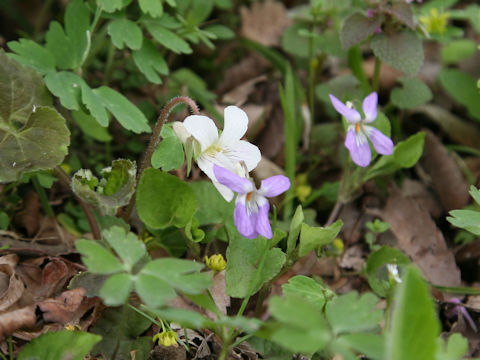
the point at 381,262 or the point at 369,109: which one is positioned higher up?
the point at 369,109

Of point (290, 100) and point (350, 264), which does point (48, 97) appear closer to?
point (290, 100)

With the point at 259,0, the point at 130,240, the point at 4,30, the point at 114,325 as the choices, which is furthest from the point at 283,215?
the point at 4,30

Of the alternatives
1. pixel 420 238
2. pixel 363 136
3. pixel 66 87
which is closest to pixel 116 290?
pixel 66 87

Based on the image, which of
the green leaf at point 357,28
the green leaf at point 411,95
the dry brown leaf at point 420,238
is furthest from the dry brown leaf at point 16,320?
the green leaf at point 411,95

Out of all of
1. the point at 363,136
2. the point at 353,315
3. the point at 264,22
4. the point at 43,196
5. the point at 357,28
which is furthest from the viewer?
the point at 264,22

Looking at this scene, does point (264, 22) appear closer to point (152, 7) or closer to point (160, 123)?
point (152, 7)

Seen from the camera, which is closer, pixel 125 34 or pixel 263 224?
pixel 263 224

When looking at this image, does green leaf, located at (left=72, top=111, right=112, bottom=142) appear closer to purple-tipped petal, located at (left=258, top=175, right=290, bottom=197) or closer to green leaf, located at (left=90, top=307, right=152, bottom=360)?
green leaf, located at (left=90, top=307, right=152, bottom=360)

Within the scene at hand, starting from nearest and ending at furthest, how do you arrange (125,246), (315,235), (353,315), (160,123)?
1. (353,315)
2. (125,246)
3. (315,235)
4. (160,123)
